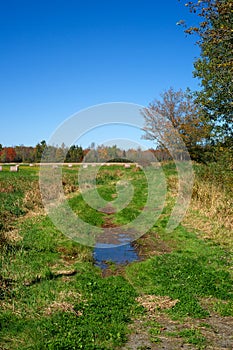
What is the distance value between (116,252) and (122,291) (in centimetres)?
Result: 452

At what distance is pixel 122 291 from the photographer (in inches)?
331

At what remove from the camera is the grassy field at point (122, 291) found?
622cm

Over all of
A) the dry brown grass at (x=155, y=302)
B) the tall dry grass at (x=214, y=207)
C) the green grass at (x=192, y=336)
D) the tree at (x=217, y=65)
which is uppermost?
the tree at (x=217, y=65)

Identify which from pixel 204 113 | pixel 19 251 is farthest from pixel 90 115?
pixel 19 251

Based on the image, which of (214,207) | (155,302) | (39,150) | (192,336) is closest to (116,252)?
(155,302)

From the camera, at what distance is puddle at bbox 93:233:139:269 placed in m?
11.7

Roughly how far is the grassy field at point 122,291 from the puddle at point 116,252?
334mm

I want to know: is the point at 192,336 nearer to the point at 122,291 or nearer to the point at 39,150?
the point at 122,291

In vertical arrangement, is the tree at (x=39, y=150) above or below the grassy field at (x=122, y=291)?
above

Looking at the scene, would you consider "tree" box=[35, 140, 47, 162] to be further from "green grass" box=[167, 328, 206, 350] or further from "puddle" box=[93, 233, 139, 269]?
"green grass" box=[167, 328, 206, 350]

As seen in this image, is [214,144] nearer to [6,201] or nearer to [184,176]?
[184,176]

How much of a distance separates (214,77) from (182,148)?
98.2 feet

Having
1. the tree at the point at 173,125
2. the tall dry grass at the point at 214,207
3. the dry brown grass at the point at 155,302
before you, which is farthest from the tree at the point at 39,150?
the dry brown grass at the point at 155,302

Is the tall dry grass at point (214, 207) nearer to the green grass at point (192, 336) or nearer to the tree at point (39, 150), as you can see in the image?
the green grass at point (192, 336)
